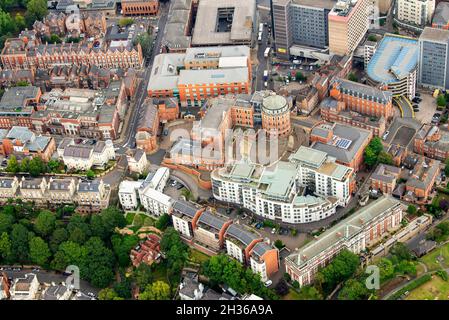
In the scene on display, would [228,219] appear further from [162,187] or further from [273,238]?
[162,187]

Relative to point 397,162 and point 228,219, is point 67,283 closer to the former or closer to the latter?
point 228,219

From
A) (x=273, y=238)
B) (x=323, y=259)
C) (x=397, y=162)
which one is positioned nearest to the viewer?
(x=323, y=259)

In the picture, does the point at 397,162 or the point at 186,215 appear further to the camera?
the point at 397,162

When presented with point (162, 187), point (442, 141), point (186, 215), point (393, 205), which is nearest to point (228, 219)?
point (186, 215)

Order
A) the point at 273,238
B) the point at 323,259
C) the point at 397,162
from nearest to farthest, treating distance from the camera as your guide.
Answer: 1. the point at 323,259
2. the point at 273,238
3. the point at 397,162

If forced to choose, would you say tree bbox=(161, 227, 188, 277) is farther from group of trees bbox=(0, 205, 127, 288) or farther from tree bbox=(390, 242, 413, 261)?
tree bbox=(390, 242, 413, 261)

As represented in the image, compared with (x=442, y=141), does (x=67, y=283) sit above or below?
below

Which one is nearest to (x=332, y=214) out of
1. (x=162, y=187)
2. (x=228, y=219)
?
(x=228, y=219)

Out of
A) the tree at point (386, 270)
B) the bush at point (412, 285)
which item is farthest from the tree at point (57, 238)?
the bush at point (412, 285)
